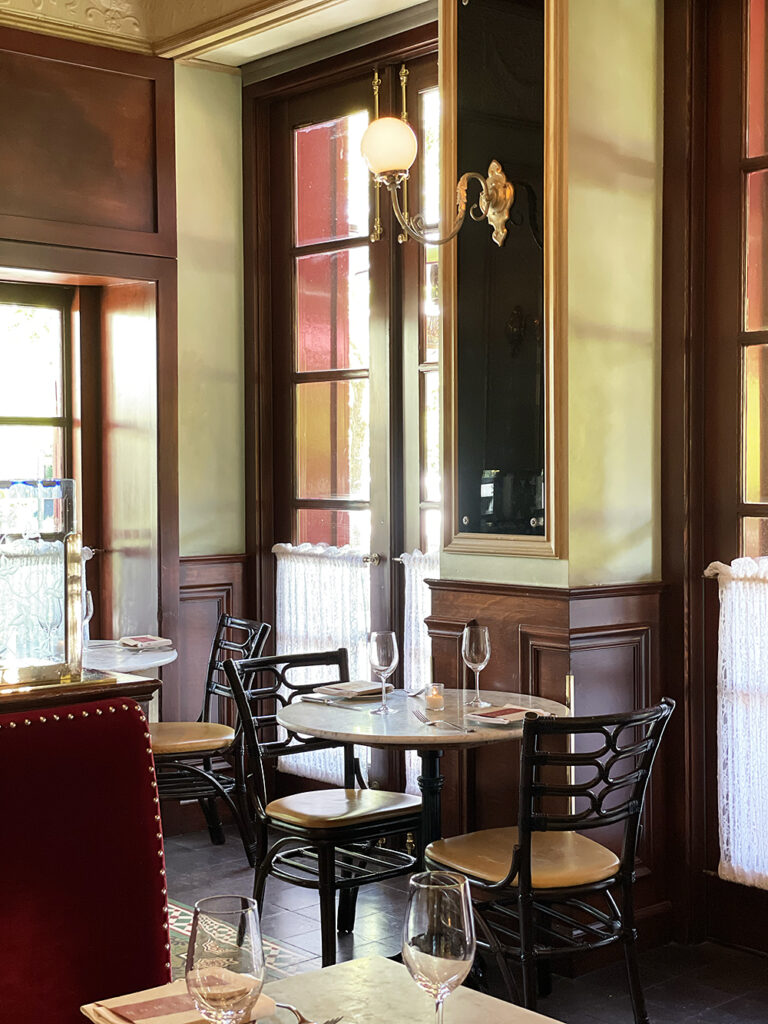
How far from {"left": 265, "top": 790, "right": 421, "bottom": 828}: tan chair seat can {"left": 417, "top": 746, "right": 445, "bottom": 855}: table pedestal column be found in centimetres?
11

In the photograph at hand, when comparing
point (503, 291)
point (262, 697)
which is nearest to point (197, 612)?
point (262, 697)

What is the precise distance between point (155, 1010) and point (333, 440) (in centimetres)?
398

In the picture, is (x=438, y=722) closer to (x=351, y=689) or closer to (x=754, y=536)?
Result: (x=351, y=689)

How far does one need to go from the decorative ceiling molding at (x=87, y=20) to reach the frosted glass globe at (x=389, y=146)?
1.95 meters

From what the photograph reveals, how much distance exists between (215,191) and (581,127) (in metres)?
2.23

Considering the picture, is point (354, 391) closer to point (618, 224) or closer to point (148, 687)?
point (618, 224)

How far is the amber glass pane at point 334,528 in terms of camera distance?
520 cm

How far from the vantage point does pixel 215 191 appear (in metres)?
5.54

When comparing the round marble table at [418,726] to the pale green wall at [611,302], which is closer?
the round marble table at [418,726]

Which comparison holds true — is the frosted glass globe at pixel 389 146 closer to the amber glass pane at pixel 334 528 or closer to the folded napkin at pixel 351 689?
the folded napkin at pixel 351 689

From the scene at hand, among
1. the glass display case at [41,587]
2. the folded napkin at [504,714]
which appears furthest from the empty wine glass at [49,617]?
the folded napkin at [504,714]

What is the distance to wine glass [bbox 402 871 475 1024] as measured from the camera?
1289 mm

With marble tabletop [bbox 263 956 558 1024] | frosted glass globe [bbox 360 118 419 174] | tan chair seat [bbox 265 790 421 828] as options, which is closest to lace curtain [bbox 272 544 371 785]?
tan chair seat [bbox 265 790 421 828]

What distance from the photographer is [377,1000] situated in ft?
5.12
